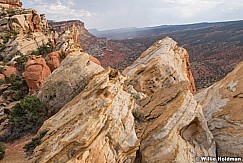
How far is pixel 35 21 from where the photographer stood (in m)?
47.3

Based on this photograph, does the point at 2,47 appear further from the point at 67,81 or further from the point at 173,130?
the point at 173,130

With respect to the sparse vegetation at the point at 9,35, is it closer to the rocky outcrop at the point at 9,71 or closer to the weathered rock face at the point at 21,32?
the weathered rock face at the point at 21,32

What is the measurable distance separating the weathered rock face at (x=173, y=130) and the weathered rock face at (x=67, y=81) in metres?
5.07

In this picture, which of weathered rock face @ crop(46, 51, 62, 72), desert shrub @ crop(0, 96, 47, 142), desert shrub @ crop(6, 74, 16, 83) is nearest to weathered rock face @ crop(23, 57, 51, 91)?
weathered rock face @ crop(46, 51, 62, 72)

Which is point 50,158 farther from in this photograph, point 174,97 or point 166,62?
point 166,62

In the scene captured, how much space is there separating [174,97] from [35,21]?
1544 inches

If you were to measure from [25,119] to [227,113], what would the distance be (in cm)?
1505

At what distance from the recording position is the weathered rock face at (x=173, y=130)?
42.5ft

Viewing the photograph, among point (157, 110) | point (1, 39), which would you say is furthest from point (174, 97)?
point (1, 39)

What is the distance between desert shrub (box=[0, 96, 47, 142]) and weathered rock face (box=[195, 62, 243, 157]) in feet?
41.1

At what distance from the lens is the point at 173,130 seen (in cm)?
1362

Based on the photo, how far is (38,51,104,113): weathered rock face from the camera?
18.3 metres

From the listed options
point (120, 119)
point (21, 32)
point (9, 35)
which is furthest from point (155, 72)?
point (21, 32)

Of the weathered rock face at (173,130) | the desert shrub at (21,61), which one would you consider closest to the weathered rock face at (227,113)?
the weathered rock face at (173,130)
